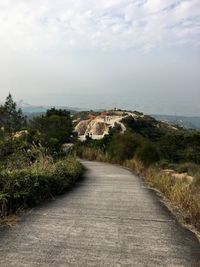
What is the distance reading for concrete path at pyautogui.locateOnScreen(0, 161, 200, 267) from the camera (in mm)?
5805

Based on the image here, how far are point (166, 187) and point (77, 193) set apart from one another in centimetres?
270

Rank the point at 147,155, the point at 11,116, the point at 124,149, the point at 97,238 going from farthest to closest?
the point at 11,116, the point at 124,149, the point at 147,155, the point at 97,238

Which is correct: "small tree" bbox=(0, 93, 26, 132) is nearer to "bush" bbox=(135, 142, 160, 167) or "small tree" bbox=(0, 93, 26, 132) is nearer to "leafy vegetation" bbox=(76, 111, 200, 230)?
"leafy vegetation" bbox=(76, 111, 200, 230)

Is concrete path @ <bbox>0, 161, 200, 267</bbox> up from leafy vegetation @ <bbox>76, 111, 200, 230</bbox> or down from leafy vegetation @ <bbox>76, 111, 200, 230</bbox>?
up

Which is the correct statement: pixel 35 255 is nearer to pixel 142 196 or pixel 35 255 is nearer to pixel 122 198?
pixel 122 198

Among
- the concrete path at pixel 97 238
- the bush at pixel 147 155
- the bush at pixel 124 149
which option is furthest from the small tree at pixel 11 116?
the concrete path at pixel 97 238

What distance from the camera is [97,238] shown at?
6.84 m

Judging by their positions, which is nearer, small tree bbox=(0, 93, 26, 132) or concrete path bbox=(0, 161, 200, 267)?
concrete path bbox=(0, 161, 200, 267)

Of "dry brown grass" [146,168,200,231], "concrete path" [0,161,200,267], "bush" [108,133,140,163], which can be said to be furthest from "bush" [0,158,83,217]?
"bush" [108,133,140,163]

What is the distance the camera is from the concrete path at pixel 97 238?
580 cm

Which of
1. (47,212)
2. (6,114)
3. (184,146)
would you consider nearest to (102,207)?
(47,212)

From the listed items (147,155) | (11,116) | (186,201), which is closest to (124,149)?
(147,155)

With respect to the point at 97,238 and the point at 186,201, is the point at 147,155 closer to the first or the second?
the point at 186,201

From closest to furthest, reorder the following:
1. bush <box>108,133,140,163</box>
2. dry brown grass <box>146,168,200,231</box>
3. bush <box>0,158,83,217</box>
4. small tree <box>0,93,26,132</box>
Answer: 1. dry brown grass <box>146,168,200,231</box>
2. bush <box>0,158,83,217</box>
3. bush <box>108,133,140,163</box>
4. small tree <box>0,93,26,132</box>
